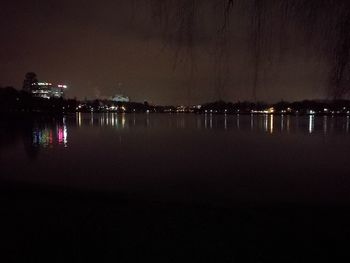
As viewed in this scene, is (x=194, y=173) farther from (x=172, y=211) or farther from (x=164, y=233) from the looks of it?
(x=164, y=233)

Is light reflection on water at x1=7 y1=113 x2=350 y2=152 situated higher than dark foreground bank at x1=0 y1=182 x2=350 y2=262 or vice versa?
dark foreground bank at x1=0 y1=182 x2=350 y2=262

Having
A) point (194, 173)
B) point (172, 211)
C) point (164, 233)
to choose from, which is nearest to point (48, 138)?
point (194, 173)

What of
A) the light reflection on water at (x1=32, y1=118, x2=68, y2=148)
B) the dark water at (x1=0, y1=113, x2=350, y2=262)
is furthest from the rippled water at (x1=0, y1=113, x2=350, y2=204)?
the light reflection on water at (x1=32, y1=118, x2=68, y2=148)

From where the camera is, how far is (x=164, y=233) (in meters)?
9.33

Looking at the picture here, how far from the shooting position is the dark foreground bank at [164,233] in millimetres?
7984

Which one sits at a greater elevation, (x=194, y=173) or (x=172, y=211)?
(x=172, y=211)

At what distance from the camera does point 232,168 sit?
1006 inches

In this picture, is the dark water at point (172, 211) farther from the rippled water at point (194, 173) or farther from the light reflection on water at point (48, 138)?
the light reflection on water at point (48, 138)

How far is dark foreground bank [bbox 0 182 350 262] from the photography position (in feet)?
26.2

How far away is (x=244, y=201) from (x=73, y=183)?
9.17 m

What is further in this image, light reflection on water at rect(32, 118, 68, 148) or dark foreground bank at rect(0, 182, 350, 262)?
light reflection on water at rect(32, 118, 68, 148)

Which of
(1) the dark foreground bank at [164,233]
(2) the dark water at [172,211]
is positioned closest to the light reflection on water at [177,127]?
(2) the dark water at [172,211]

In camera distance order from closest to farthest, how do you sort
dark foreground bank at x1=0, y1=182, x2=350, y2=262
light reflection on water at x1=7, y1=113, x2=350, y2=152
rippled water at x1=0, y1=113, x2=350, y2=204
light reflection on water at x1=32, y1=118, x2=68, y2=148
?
dark foreground bank at x1=0, y1=182, x2=350, y2=262 < rippled water at x1=0, y1=113, x2=350, y2=204 < light reflection on water at x1=32, y1=118, x2=68, y2=148 < light reflection on water at x1=7, y1=113, x2=350, y2=152

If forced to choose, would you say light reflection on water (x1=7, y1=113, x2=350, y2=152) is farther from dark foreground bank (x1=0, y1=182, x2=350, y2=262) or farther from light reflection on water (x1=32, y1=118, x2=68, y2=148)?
dark foreground bank (x1=0, y1=182, x2=350, y2=262)
